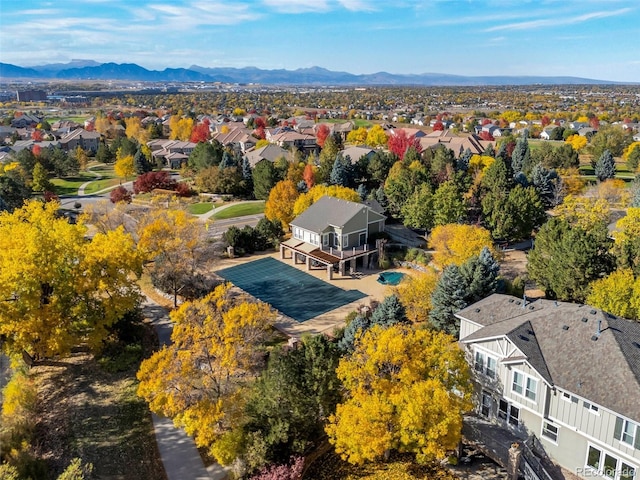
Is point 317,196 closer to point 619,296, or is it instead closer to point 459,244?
point 459,244

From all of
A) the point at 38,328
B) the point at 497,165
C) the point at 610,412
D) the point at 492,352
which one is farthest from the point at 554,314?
the point at 497,165

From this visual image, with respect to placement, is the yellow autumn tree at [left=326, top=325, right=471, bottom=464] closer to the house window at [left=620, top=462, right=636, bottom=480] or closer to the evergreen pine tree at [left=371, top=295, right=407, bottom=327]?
the house window at [left=620, top=462, right=636, bottom=480]

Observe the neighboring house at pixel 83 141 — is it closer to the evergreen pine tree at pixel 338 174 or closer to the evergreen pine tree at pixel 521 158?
the evergreen pine tree at pixel 338 174

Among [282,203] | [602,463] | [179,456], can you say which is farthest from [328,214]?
[602,463]

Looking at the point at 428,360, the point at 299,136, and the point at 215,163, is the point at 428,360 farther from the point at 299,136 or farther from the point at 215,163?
the point at 299,136

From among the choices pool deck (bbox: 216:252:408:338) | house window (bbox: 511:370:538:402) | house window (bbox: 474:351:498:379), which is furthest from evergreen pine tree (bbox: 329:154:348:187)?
house window (bbox: 511:370:538:402)
